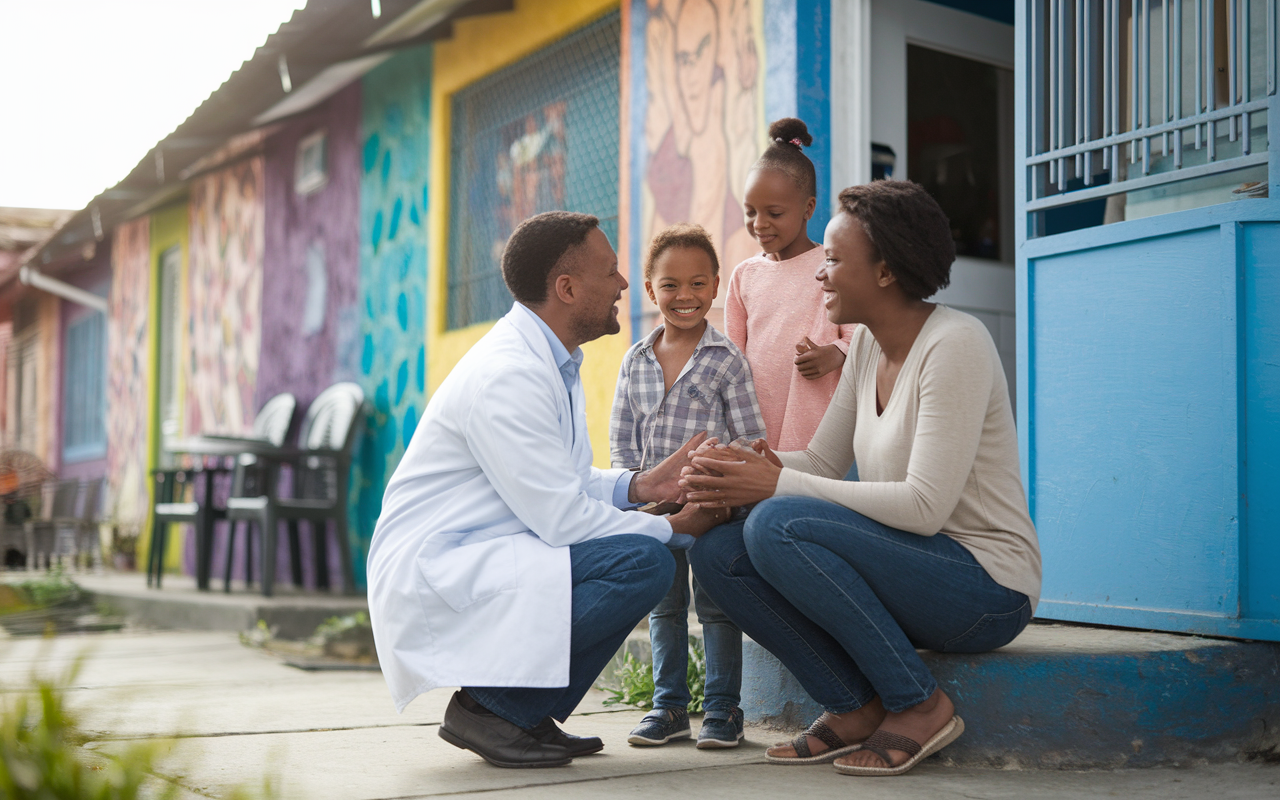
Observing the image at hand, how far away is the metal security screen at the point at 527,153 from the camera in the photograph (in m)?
5.83

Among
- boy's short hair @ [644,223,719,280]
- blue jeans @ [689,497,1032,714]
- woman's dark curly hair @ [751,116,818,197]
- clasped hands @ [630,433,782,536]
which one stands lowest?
blue jeans @ [689,497,1032,714]

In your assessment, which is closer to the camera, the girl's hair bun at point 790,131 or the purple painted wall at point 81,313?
the girl's hair bun at point 790,131

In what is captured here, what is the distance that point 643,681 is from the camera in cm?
388

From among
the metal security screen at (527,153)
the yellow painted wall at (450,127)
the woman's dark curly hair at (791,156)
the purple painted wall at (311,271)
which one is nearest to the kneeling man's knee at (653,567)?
the woman's dark curly hair at (791,156)

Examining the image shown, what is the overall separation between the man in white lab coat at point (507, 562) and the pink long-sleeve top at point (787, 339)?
60cm

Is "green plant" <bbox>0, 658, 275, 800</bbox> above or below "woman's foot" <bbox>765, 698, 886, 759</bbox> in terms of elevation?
above

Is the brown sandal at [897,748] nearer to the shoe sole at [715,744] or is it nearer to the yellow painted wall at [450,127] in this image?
Result: the shoe sole at [715,744]

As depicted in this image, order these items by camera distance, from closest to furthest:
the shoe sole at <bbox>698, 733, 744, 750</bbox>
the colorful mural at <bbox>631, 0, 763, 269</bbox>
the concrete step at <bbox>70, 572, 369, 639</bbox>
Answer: the shoe sole at <bbox>698, 733, 744, 750</bbox> → the colorful mural at <bbox>631, 0, 763, 269</bbox> → the concrete step at <bbox>70, 572, 369, 639</bbox>

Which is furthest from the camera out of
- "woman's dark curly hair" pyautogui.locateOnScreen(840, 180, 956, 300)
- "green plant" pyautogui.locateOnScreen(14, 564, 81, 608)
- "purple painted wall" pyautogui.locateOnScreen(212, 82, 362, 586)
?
"green plant" pyautogui.locateOnScreen(14, 564, 81, 608)

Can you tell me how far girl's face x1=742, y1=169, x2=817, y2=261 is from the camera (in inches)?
134

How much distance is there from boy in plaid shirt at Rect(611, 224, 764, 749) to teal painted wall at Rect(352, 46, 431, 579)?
13.3ft

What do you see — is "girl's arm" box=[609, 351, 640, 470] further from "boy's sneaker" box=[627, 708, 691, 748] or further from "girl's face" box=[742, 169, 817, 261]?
"boy's sneaker" box=[627, 708, 691, 748]

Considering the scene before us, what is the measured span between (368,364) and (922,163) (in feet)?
14.2

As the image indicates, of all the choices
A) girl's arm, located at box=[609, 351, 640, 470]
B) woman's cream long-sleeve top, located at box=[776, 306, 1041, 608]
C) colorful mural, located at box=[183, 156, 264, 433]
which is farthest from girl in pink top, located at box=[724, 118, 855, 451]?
colorful mural, located at box=[183, 156, 264, 433]
